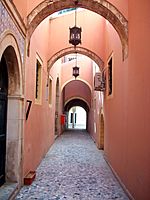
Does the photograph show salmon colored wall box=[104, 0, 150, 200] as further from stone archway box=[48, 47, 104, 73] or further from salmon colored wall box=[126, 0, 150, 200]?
stone archway box=[48, 47, 104, 73]

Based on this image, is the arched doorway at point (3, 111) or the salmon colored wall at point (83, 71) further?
the salmon colored wall at point (83, 71)

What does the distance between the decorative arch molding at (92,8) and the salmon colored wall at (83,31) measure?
13.6 ft

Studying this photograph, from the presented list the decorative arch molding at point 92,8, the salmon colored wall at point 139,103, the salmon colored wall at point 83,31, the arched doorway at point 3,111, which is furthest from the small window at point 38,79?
the salmon colored wall at point 139,103

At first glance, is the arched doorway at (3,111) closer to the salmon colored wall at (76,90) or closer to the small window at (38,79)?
the small window at (38,79)

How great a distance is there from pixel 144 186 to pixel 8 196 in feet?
6.50

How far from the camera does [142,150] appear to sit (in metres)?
3.66

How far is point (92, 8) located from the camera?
5.59m

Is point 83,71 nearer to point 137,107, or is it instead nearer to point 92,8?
point 92,8

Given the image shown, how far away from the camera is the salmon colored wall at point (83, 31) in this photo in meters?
9.66

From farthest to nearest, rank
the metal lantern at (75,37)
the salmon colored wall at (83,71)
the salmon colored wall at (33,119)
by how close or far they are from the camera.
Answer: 1. the salmon colored wall at (83,71)
2. the metal lantern at (75,37)
3. the salmon colored wall at (33,119)

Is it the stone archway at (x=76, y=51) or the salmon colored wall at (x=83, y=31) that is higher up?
the salmon colored wall at (x=83, y=31)

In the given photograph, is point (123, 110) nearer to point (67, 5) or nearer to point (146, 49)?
point (146, 49)

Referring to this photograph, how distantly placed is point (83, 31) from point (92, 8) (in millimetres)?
4118

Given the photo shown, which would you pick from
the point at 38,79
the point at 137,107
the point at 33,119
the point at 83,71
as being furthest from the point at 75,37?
the point at 83,71
